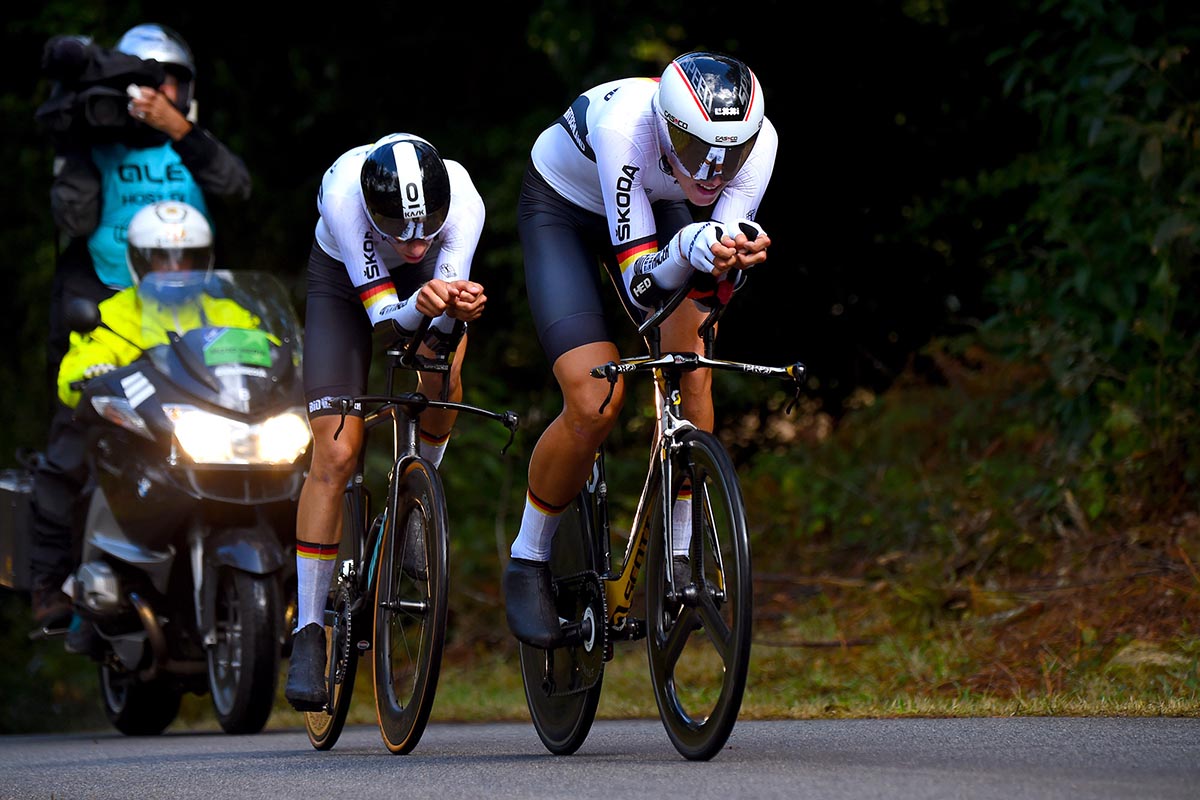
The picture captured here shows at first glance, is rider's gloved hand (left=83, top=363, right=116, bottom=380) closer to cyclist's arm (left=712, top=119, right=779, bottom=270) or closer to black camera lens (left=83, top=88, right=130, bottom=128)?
black camera lens (left=83, top=88, right=130, bottom=128)

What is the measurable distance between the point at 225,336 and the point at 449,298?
2.70m

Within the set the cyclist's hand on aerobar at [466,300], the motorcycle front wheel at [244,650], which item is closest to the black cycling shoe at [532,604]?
the cyclist's hand on aerobar at [466,300]

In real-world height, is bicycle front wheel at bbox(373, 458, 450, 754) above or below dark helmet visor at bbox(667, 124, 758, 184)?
below

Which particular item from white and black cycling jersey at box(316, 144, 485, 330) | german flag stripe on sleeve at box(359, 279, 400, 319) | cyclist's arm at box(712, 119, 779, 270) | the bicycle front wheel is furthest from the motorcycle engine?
cyclist's arm at box(712, 119, 779, 270)

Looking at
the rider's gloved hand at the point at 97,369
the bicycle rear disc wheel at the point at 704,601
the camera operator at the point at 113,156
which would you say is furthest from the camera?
the camera operator at the point at 113,156

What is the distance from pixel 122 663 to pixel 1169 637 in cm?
461

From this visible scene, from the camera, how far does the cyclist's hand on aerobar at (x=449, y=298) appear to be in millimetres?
6254

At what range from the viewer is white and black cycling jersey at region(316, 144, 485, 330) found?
267 inches

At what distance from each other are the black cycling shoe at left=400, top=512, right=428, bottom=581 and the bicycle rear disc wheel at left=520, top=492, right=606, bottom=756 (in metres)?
0.45

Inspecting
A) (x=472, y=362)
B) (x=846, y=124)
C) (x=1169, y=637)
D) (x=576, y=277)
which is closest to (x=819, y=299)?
(x=846, y=124)

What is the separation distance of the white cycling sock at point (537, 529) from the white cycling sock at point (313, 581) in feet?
3.52

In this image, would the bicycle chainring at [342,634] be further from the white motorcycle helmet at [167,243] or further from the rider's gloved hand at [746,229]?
the white motorcycle helmet at [167,243]

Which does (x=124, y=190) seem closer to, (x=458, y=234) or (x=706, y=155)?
(x=458, y=234)

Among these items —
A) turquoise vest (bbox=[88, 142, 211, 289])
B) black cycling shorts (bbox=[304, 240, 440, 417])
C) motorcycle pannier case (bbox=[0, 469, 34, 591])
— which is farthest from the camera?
turquoise vest (bbox=[88, 142, 211, 289])
